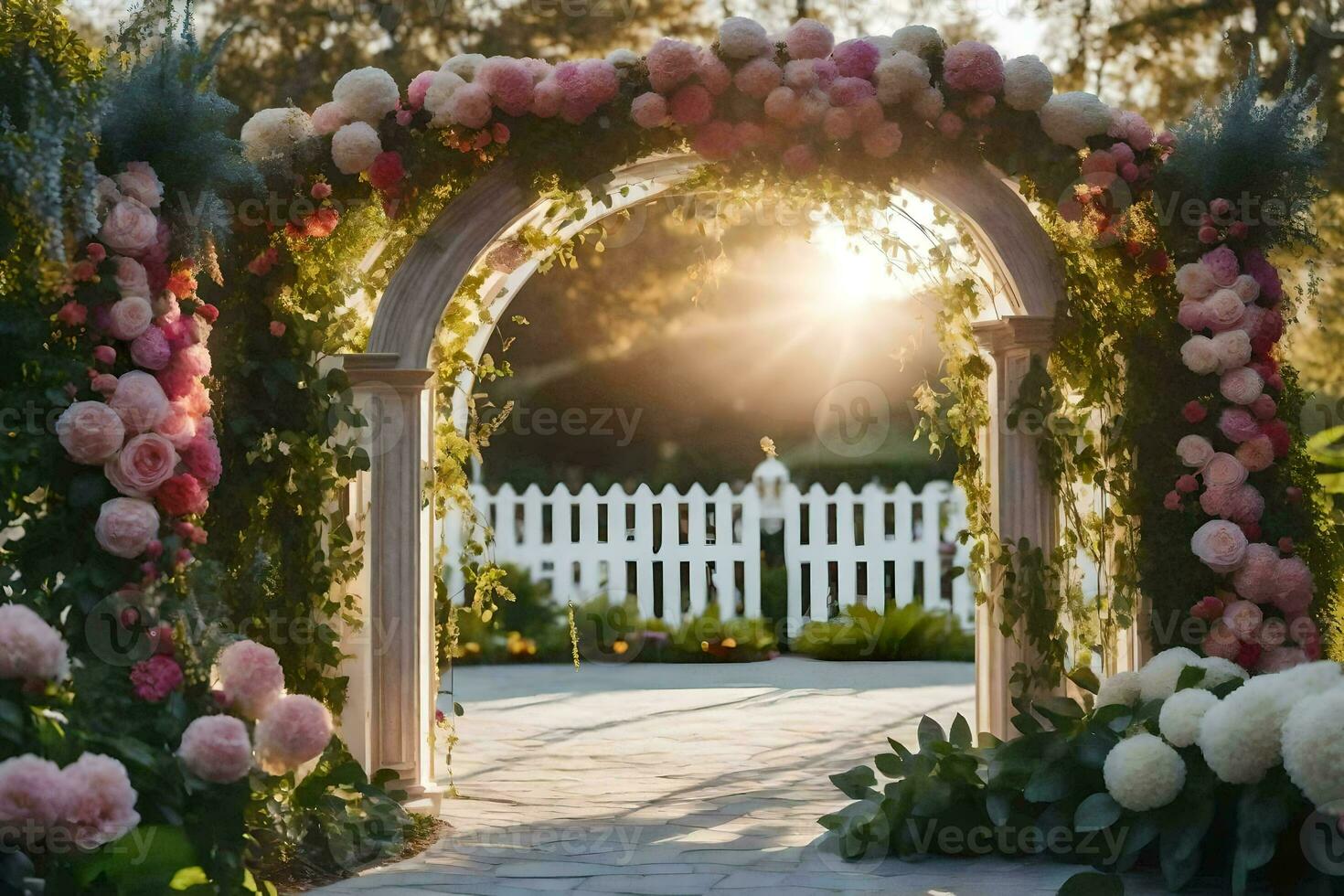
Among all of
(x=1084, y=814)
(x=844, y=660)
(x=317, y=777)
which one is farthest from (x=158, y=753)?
(x=844, y=660)

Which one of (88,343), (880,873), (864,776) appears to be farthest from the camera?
(864,776)

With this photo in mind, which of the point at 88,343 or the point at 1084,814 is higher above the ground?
the point at 88,343

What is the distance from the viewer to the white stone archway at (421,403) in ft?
16.7

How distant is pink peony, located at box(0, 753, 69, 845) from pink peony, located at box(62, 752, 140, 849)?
0.8 inches

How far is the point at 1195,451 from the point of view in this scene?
16.3 ft

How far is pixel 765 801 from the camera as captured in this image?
5594mm

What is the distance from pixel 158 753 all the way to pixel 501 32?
9763 mm

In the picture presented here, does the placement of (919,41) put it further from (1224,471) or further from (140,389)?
(140,389)

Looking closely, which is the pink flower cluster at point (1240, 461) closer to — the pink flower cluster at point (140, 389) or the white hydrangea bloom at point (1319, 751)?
the white hydrangea bloom at point (1319, 751)

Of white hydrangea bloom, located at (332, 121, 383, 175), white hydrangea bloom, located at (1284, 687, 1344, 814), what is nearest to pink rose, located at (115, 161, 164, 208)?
white hydrangea bloom, located at (332, 121, 383, 175)

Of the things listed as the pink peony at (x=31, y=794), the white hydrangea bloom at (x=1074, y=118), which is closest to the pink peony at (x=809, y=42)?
the white hydrangea bloom at (x=1074, y=118)

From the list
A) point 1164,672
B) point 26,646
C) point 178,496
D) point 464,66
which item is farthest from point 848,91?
point 26,646

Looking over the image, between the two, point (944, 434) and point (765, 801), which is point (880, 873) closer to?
point (765, 801)

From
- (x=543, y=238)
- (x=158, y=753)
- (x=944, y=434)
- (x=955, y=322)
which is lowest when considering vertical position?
(x=158, y=753)
